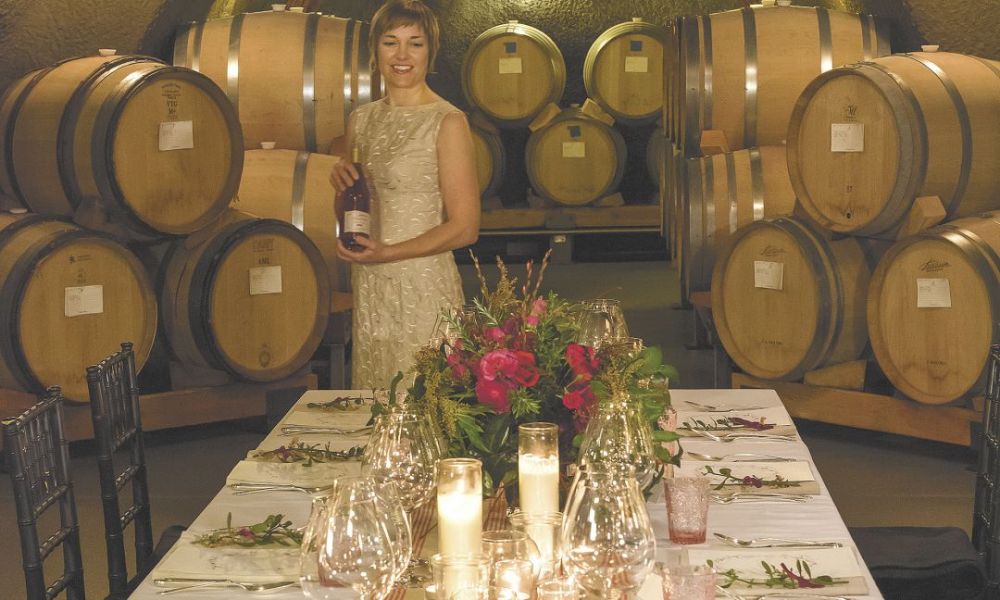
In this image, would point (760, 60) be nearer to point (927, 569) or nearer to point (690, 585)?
point (927, 569)

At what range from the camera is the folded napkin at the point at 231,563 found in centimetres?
195

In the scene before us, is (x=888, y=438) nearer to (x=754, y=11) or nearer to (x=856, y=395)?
(x=856, y=395)

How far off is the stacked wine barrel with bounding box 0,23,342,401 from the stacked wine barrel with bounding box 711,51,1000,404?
1.81 m

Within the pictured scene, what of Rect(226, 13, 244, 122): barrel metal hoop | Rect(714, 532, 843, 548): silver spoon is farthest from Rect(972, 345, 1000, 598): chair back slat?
Rect(226, 13, 244, 122): barrel metal hoop

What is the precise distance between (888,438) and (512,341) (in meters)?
3.52

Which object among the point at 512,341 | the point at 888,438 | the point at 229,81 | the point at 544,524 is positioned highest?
the point at 229,81

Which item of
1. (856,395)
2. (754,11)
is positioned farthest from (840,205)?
(754,11)

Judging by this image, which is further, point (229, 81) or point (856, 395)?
point (229, 81)

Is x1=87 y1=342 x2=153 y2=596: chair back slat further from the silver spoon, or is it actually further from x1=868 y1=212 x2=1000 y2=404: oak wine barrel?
x1=868 y1=212 x2=1000 y2=404: oak wine barrel

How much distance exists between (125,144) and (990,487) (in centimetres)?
339

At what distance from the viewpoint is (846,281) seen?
16.5ft

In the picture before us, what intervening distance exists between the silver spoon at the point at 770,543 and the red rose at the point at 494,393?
1.32 feet

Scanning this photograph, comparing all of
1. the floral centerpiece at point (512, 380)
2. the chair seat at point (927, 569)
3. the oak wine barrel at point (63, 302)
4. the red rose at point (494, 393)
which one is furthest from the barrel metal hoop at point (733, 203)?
the red rose at point (494, 393)

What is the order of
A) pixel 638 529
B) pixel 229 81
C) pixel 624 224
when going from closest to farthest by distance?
pixel 638 529 → pixel 229 81 → pixel 624 224
